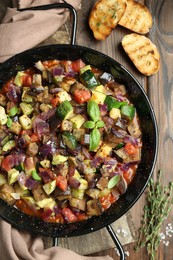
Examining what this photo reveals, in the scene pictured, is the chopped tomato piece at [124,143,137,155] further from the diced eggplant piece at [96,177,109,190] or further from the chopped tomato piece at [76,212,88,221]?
the chopped tomato piece at [76,212,88,221]

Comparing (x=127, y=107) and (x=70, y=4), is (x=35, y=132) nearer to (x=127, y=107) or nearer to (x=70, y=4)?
(x=127, y=107)

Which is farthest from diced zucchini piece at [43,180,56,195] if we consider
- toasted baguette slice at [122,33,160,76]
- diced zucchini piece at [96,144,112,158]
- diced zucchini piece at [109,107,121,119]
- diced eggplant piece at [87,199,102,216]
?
toasted baguette slice at [122,33,160,76]

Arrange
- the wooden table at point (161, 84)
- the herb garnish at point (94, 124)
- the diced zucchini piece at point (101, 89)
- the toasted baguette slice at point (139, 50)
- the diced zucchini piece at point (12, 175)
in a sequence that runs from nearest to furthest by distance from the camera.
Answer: the herb garnish at point (94, 124)
the diced zucchini piece at point (12, 175)
the diced zucchini piece at point (101, 89)
the toasted baguette slice at point (139, 50)
the wooden table at point (161, 84)

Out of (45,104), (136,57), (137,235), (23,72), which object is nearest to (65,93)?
(45,104)

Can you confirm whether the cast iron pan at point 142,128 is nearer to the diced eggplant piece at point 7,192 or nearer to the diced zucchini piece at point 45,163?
the diced eggplant piece at point 7,192

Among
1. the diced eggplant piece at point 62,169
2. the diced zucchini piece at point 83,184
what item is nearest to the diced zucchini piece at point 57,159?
the diced eggplant piece at point 62,169

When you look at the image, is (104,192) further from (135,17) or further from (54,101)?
(135,17)
